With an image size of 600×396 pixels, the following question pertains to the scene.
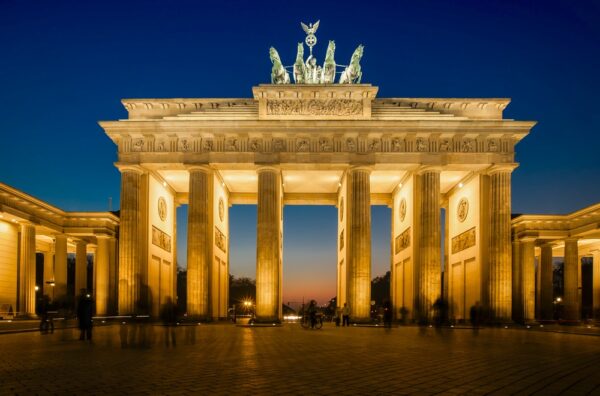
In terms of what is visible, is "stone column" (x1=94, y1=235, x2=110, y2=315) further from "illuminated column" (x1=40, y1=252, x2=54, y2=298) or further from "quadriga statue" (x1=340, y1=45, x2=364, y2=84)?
"quadriga statue" (x1=340, y1=45, x2=364, y2=84)

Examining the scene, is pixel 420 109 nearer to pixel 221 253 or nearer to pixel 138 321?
pixel 221 253

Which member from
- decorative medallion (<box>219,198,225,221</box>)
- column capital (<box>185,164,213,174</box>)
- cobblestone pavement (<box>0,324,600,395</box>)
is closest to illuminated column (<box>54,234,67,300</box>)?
decorative medallion (<box>219,198,225,221</box>)

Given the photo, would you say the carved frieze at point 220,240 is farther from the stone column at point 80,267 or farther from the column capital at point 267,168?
the stone column at point 80,267

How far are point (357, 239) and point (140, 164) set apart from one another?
16.2m

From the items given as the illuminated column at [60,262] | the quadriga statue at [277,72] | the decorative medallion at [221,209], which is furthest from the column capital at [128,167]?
the illuminated column at [60,262]

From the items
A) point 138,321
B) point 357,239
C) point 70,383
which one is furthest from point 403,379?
point 357,239

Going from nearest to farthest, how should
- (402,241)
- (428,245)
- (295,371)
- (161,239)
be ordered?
1. (295,371)
2. (428,245)
3. (161,239)
4. (402,241)

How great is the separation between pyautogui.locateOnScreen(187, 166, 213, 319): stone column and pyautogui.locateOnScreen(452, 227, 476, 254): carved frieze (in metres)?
19.4

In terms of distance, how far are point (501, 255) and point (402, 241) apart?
27.8 ft

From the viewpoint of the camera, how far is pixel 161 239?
1642 inches

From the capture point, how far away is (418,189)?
37938 mm

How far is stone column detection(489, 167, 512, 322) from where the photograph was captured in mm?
35625

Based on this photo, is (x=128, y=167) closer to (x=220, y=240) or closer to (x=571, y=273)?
(x=220, y=240)

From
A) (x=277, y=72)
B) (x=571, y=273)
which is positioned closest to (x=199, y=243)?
(x=277, y=72)
